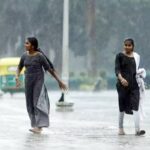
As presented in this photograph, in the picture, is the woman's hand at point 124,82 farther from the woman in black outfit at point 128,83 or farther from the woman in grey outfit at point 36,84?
the woman in grey outfit at point 36,84

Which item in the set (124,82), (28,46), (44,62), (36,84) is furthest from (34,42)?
(124,82)

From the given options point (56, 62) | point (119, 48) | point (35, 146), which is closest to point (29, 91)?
point (35, 146)

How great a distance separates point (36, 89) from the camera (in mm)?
13906

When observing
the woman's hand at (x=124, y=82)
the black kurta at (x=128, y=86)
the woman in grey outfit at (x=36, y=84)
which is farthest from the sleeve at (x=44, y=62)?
the woman's hand at (x=124, y=82)

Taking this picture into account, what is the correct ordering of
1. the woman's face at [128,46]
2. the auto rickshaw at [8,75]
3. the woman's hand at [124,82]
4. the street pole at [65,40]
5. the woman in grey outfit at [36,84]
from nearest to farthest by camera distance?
the woman's hand at [124,82], the woman's face at [128,46], the woman in grey outfit at [36,84], the street pole at [65,40], the auto rickshaw at [8,75]

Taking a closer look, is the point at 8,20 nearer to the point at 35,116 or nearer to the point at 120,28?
the point at 120,28

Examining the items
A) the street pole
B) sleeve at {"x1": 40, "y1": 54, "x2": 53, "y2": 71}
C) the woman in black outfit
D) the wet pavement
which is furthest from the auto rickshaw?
the woman in black outfit

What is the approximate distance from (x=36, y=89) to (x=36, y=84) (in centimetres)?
10

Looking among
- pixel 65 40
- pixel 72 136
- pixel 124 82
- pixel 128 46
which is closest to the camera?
pixel 72 136

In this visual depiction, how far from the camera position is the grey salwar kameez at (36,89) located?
45.4ft

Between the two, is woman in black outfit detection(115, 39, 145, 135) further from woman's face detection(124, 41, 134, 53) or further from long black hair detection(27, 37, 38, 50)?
long black hair detection(27, 37, 38, 50)

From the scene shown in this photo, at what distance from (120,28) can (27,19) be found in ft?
27.6

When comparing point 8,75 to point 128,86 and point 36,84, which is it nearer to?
point 36,84

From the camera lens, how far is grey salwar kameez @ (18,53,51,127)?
45.4 ft
